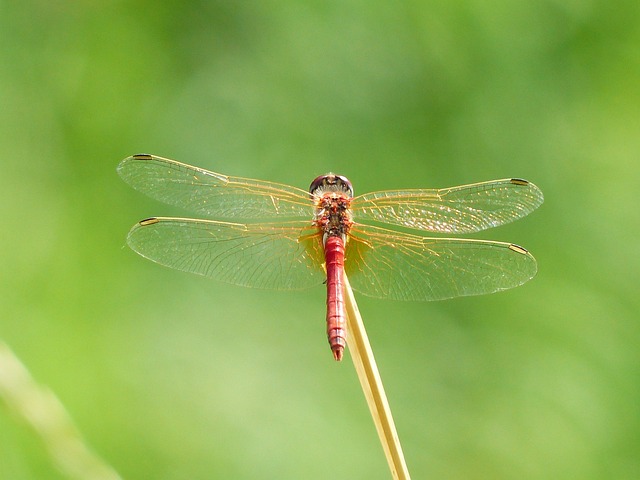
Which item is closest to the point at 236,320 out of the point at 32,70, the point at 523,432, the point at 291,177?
the point at 291,177

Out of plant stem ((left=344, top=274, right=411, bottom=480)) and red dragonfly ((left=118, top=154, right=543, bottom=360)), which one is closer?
plant stem ((left=344, top=274, right=411, bottom=480))

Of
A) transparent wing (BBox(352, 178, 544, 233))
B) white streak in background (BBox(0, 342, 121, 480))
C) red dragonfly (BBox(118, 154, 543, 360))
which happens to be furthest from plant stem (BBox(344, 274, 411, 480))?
transparent wing (BBox(352, 178, 544, 233))

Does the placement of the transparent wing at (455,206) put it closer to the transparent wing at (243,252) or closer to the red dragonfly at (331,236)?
the red dragonfly at (331,236)

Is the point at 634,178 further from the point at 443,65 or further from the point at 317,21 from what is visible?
the point at 317,21

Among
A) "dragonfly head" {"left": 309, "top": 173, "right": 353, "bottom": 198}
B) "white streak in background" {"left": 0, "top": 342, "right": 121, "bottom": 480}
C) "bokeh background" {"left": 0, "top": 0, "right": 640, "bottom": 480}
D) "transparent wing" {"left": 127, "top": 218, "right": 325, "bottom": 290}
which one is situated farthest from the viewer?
"bokeh background" {"left": 0, "top": 0, "right": 640, "bottom": 480}

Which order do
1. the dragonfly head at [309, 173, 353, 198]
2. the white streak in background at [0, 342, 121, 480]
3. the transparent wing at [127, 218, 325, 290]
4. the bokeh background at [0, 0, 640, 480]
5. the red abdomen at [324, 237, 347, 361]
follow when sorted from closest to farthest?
the white streak in background at [0, 342, 121, 480] < the red abdomen at [324, 237, 347, 361] < the transparent wing at [127, 218, 325, 290] < the dragonfly head at [309, 173, 353, 198] < the bokeh background at [0, 0, 640, 480]

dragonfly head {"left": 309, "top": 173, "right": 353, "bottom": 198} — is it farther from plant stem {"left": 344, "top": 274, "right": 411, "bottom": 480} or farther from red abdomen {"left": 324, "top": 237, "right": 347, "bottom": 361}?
plant stem {"left": 344, "top": 274, "right": 411, "bottom": 480}
